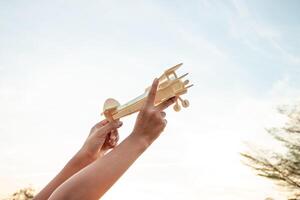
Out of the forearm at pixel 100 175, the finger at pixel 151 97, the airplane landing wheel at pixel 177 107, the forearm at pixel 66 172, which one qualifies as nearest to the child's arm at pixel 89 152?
the forearm at pixel 66 172

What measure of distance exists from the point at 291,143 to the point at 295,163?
34.0 inches

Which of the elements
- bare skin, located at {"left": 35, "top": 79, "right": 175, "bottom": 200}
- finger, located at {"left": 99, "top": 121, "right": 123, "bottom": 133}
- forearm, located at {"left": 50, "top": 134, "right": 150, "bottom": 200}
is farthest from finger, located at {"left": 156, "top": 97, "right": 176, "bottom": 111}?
finger, located at {"left": 99, "top": 121, "right": 123, "bottom": 133}

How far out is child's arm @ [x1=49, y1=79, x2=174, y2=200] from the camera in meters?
1.25

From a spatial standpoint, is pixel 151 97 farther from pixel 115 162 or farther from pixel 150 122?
pixel 115 162

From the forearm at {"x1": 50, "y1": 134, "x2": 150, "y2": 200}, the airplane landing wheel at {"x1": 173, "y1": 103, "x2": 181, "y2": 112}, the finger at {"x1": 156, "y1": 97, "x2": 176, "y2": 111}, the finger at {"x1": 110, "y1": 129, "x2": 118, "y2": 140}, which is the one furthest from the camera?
the finger at {"x1": 110, "y1": 129, "x2": 118, "y2": 140}

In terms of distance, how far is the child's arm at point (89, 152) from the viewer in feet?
6.74

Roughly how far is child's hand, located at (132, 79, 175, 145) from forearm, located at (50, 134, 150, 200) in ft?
0.22

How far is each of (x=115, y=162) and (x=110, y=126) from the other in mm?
803

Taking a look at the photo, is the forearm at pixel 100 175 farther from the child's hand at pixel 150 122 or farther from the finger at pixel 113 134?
the finger at pixel 113 134

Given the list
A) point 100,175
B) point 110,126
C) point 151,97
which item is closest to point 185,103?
point 151,97

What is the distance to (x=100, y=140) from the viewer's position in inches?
83.7

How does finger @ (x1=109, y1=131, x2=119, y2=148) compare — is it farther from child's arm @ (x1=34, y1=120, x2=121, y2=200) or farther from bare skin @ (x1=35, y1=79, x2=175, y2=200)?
bare skin @ (x1=35, y1=79, x2=175, y2=200)

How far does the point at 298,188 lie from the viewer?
15930 mm

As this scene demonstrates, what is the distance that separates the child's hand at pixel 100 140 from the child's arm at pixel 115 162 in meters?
0.61
